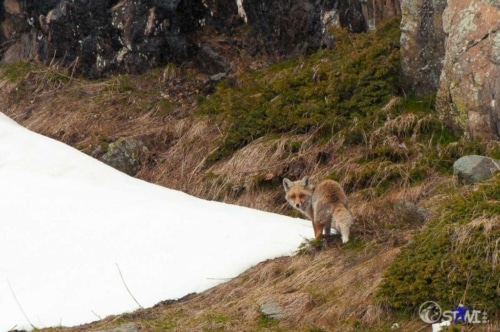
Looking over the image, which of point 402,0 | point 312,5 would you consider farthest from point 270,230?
point 312,5

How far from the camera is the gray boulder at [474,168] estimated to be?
11.4 meters

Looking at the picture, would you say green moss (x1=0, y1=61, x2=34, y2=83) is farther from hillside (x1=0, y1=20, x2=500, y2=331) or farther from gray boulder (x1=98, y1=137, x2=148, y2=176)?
gray boulder (x1=98, y1=137, x2=148, y2=176)

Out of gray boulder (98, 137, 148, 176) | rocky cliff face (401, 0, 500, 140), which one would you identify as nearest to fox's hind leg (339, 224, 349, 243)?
rocky cliff face (401, 0, 500, 140)

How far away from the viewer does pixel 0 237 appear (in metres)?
13.2

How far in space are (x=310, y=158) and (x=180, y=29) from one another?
18.8 ft

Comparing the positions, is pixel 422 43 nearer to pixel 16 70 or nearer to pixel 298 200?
pixel 298 200

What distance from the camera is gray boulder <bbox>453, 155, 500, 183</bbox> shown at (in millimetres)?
11352

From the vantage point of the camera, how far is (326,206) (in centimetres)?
1046

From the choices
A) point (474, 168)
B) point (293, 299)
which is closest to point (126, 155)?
point (474, 168)

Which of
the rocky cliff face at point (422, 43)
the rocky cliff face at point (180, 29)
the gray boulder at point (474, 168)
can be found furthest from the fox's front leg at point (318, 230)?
the rocky cliff face at point (180, 29)

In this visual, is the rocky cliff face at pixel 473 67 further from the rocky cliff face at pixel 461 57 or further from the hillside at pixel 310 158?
the hillside at pixel 310 158

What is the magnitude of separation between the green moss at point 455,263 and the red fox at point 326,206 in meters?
1.48

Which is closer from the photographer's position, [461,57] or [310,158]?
[461,57]

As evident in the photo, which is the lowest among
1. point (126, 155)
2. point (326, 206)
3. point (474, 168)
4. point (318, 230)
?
point (318, 230)
